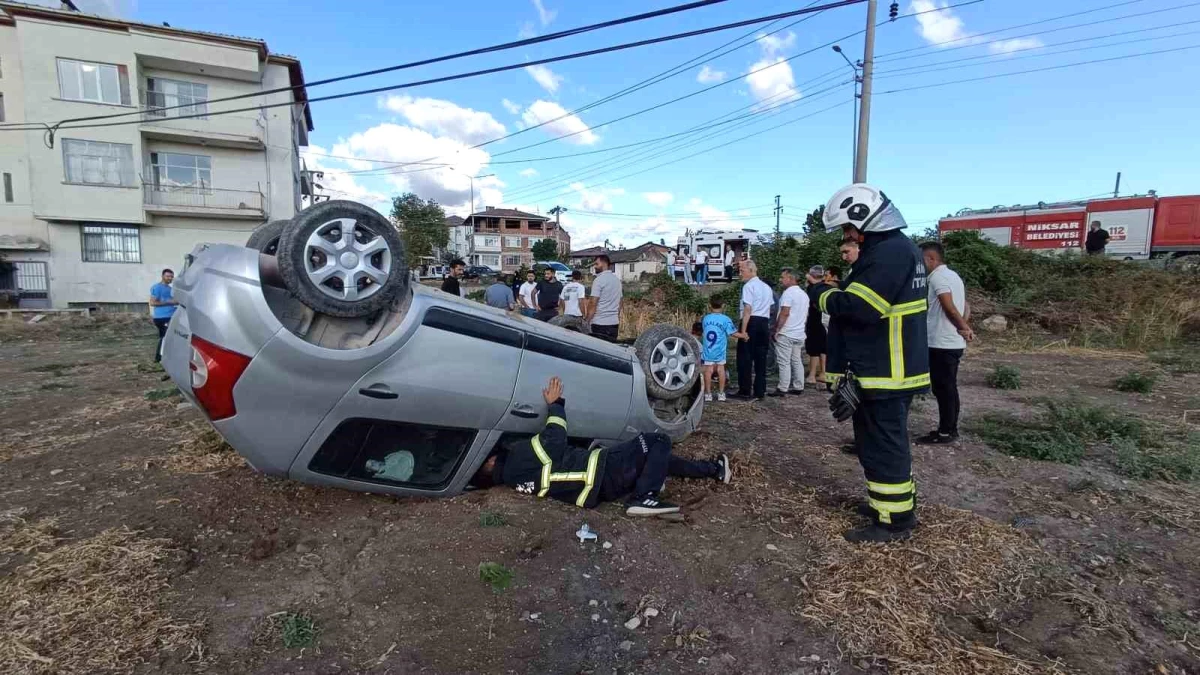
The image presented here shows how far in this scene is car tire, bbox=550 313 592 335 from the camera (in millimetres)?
7117

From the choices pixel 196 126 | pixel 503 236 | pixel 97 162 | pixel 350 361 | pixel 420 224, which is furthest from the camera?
pixel 503 236

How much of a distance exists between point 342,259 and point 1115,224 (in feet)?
90.4

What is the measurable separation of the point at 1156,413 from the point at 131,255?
31810 mm

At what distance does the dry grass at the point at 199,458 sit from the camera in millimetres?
4008

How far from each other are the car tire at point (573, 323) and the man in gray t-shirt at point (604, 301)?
0.36 ft

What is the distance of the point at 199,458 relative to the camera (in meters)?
4.19

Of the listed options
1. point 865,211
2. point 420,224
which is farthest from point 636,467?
point 420,224

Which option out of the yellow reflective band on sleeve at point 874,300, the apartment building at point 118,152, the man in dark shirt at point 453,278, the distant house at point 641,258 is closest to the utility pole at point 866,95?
the man in dark shirt at point 453,278

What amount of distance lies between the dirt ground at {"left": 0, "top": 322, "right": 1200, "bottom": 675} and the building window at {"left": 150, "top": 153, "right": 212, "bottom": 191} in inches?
1025

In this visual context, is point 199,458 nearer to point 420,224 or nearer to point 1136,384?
point 1136,384

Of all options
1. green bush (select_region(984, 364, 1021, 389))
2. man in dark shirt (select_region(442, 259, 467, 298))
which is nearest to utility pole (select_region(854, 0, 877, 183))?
green bush (select_region(984, 364, 1021, 389))

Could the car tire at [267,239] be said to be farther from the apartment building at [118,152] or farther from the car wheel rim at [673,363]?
the apartment building at [118,152]

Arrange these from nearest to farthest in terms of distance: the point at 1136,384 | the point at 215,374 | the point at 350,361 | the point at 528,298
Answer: the point at 215,374 < the point at 350,361 < the point at 1136,384 < the point at 528,298

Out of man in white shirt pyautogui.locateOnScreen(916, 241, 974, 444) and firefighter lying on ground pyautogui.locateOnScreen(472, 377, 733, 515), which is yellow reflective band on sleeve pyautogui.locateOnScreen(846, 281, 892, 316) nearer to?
firefighter lying on ground pyautogui.locateOnScreen(472, 377, 733, 515)
